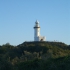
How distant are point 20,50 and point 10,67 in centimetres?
1758

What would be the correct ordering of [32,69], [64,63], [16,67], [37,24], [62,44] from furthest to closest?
[37,24] → [62,44] → [16,67] → [32,69] → [64,63]

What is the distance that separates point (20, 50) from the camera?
45.4 metres

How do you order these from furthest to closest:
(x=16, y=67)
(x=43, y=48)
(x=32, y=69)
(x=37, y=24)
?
1. (x=37, y=24)
2. (x=43, y=48)
3. (x=16, y=67)
4. (x=32, y=69)

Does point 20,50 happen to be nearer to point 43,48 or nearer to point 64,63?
point 43,48

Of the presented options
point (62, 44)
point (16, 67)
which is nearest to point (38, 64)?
point (16, 67)

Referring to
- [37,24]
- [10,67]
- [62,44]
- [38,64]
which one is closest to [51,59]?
[38,64]

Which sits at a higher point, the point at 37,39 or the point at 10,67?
the point at 37,39

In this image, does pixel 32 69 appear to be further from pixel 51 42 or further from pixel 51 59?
pixel 51 42

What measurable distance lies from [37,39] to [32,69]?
3018 cm

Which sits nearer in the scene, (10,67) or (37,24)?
(10,67)

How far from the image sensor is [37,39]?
55.2 m

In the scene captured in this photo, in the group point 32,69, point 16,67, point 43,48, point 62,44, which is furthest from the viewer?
point 62,44

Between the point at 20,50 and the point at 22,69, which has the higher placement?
the point at 20,50

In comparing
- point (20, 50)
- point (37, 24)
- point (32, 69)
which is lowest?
point (32, 69)
